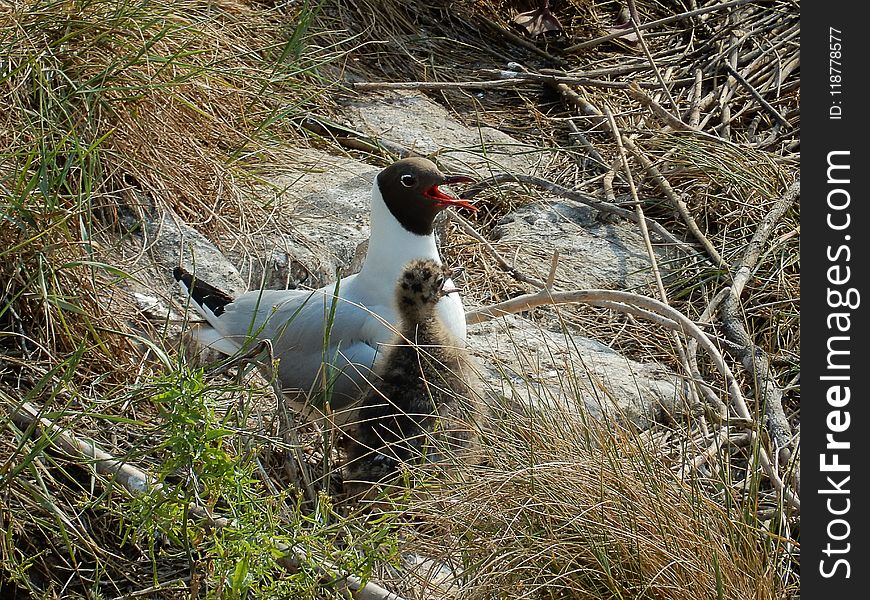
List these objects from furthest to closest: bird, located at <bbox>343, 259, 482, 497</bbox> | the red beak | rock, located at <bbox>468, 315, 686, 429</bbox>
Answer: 1. the red beak
2. rock, located at <bbox>468, 315, 686, 429</bbox>
3. bird, located at <bbox>343, 259, 482, 497</bbox>

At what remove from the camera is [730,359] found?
433cm

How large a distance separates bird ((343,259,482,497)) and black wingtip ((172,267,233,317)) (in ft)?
2.29

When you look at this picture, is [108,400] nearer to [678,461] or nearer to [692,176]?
[678,461]

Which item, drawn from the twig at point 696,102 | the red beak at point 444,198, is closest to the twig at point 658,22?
the twig at point 696,102

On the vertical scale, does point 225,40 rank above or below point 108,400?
above

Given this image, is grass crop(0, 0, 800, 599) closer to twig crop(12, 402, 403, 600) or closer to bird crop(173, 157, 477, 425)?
twig crop(12, 402, 403, 600)

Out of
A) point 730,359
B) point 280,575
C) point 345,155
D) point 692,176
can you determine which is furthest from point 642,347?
point 280,575

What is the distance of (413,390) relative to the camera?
133 inches

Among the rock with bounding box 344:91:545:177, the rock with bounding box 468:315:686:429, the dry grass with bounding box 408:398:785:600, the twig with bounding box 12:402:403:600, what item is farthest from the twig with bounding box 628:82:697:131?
the twig with bounding box 12:402:403:600

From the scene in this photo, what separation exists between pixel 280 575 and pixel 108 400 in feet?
2.51

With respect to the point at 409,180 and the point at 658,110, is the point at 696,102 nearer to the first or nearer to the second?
the point at 658,110

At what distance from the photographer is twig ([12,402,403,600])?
8.41 ft

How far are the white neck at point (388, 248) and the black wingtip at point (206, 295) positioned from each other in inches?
19.1

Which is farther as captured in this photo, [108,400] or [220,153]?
[220,153]
